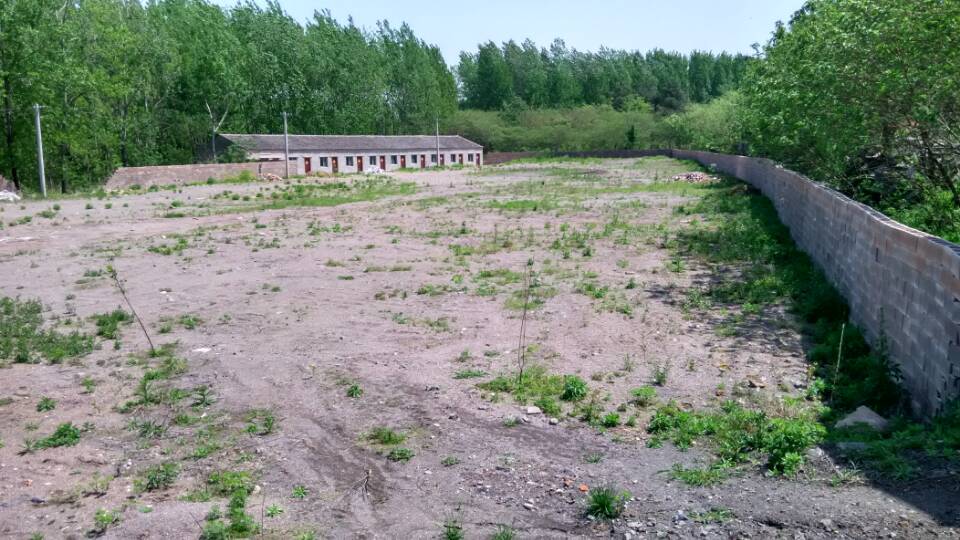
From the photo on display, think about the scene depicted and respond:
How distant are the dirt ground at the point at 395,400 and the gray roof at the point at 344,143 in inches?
1849

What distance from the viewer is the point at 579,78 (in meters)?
120

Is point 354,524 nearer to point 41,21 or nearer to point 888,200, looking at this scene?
point 888,200

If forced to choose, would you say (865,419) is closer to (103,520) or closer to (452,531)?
(452,531)

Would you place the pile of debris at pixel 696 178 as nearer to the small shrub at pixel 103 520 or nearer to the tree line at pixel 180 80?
the small shrub at pixel 103 520

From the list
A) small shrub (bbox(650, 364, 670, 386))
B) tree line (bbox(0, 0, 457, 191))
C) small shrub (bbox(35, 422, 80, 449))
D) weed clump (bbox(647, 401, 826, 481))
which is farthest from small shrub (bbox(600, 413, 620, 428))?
tree line (bbox(0, 0, 457, 191))

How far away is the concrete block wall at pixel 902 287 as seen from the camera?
5359 mm

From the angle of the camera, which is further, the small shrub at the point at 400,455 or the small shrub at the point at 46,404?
the small shrub at the point at 46,404

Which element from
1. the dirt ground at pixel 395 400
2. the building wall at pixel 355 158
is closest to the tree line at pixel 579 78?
the building wall at pixel 355 158

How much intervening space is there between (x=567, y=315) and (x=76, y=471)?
5.89 meters

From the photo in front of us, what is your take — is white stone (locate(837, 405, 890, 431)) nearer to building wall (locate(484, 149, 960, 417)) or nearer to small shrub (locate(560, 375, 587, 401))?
building wall (locate(484, 149, 960, 417))

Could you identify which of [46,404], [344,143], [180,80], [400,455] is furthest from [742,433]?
[344,143]

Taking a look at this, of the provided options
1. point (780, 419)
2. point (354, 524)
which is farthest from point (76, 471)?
point (780, 419)

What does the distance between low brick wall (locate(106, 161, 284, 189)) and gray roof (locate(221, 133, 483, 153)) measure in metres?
16.8

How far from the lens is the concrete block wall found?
211 inches
